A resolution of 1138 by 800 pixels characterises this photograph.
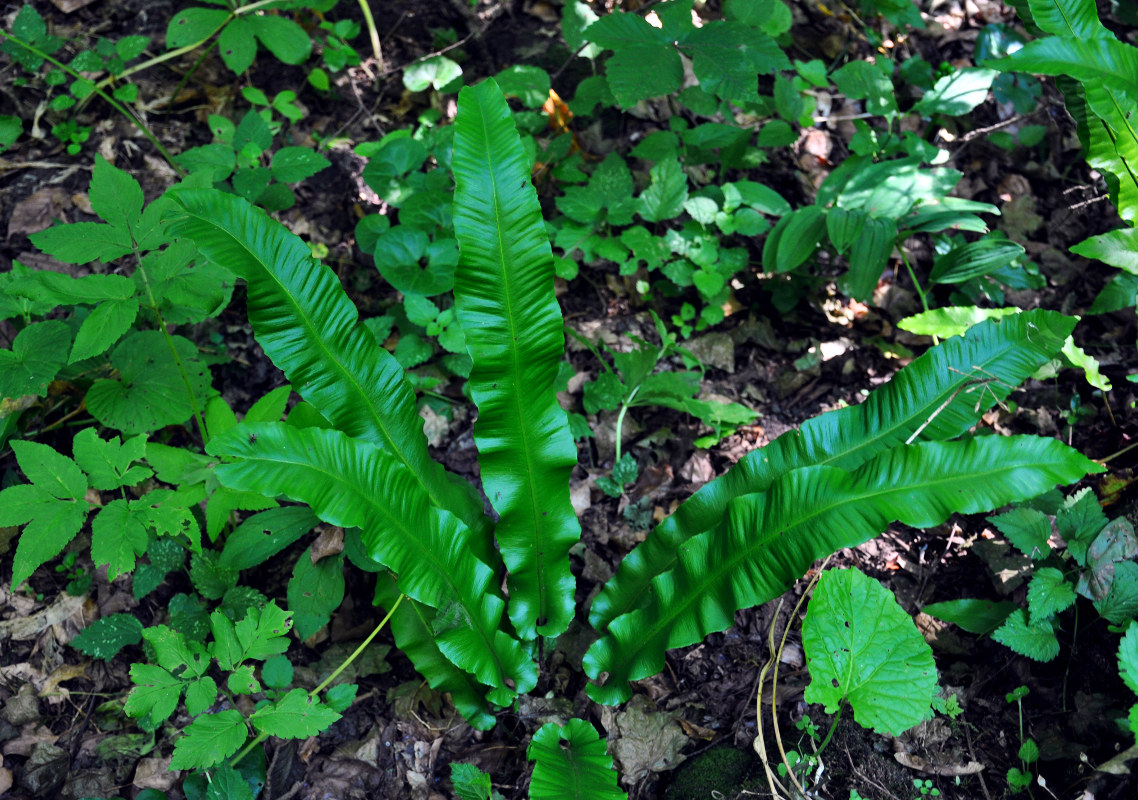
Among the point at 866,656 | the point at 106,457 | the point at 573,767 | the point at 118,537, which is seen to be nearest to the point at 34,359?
the point at 106,457

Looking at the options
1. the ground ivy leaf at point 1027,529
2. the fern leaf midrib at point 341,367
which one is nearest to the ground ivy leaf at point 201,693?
the fern leaf midrib at point 341,367

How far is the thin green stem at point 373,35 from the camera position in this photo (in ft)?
10.7

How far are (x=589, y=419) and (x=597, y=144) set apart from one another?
1439 mm

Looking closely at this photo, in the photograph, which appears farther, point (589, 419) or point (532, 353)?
point (589, 419)

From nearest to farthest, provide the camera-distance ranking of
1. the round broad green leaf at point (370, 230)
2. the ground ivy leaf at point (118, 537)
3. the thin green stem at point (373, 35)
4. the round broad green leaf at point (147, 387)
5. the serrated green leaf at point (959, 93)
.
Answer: the ground ivy leaf at point (118, 537) → the round broad green leaf at point (147, 387) → the round broad green leaf at point (370, 230) → the serrated green leaf at point (959, 93) → the thin green stem at point (373, 35)

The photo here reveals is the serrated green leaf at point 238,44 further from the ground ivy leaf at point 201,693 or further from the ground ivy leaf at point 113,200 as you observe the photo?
the ground ivy leaf at point 201,693

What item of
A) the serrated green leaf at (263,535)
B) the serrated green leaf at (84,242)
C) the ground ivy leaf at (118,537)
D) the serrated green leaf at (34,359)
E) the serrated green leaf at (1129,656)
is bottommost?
the serrated green leaf at (1129,656)

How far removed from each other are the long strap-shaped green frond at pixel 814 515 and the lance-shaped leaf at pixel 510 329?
1.15 ft

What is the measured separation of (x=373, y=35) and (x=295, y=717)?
2.91 metres

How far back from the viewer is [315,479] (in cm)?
163

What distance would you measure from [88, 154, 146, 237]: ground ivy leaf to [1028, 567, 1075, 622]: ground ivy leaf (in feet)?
8.79

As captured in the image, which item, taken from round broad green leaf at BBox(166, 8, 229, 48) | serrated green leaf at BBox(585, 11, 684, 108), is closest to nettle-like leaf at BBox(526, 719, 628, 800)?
serrated green leaf at BBox(585, 11, 684, 108)

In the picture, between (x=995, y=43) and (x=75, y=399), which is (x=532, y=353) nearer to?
(x=75, y=399)

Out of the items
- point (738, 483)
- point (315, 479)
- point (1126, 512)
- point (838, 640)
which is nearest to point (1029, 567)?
point (1126, 512)
